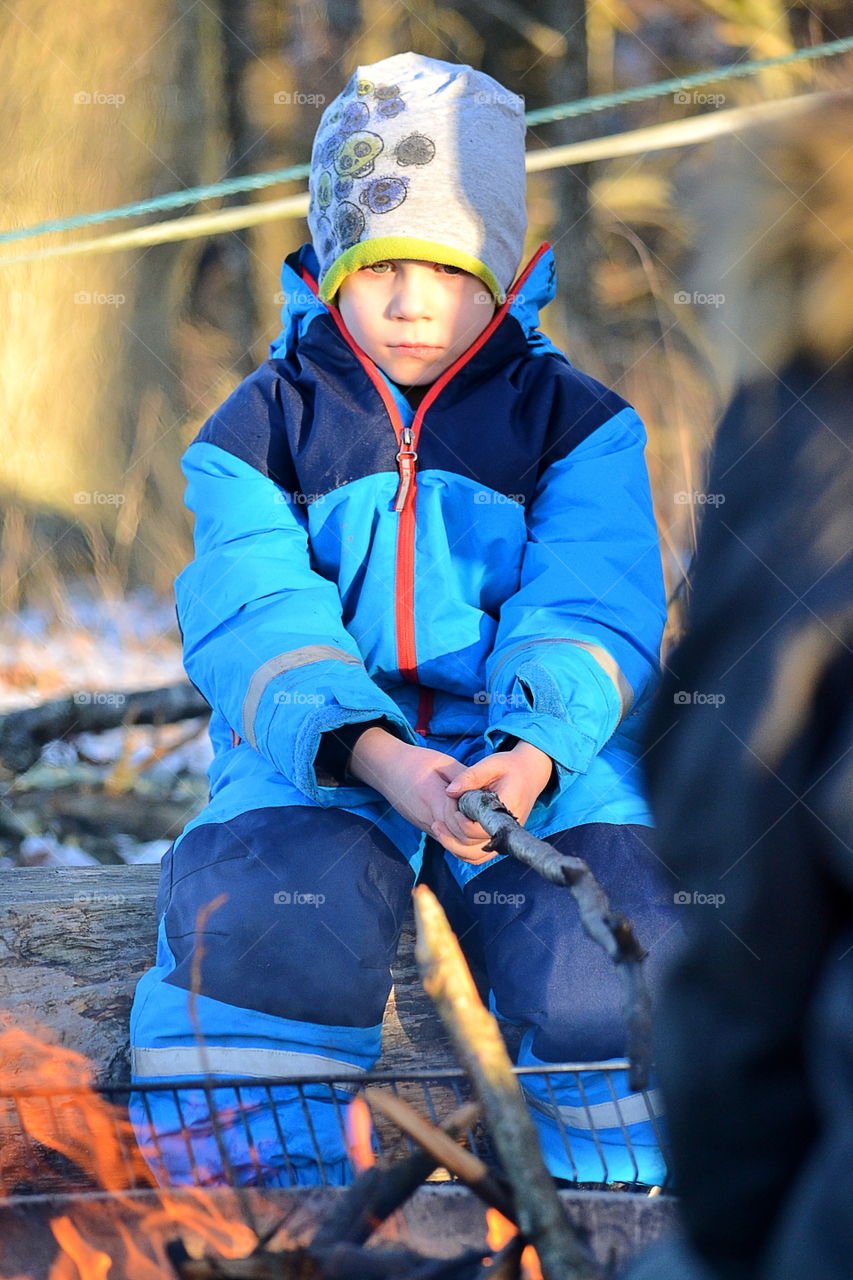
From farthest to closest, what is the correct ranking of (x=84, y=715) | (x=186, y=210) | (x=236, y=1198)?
(x=186, y=210)
(x=84, y=715)
(x=236, y=1198)

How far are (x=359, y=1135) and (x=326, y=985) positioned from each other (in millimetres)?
191

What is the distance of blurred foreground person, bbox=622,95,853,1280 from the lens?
62 cm

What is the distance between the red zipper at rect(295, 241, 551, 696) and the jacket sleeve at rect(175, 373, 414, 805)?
92 millimetres

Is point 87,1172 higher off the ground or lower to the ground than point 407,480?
lower

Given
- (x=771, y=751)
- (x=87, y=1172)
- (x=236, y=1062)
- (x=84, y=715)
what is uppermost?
(x=771, y=751)

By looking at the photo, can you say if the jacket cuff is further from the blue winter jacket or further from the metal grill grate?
the metal grill grate

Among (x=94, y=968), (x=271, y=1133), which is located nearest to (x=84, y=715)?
(x=94, y=968)

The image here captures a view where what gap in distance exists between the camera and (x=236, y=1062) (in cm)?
147

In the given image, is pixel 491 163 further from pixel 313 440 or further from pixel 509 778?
pixel 509 778

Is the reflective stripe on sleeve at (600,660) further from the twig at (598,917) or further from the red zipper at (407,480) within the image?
the twig at (598,917)

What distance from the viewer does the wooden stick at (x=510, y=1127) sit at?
0.81m

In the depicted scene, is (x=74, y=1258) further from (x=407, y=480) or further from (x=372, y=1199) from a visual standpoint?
(x=407, y=480)

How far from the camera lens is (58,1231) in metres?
1.21

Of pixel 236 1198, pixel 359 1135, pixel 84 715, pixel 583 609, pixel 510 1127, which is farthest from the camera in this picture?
pixel 84 715
